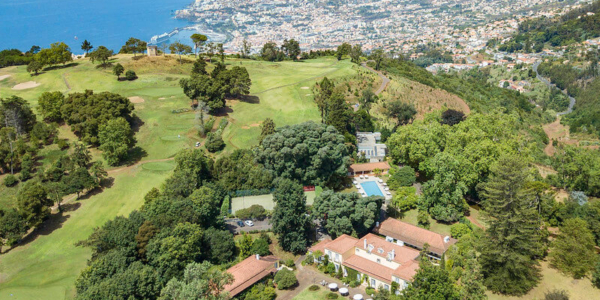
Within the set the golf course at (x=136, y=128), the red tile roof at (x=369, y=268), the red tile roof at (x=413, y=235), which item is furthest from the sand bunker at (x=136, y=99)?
the red tile roof at (x=369, y=268)

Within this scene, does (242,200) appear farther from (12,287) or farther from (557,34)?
(557,34)

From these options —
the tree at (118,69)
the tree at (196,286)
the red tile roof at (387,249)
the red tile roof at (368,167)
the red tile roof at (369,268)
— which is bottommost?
the red tile roof at (369,268)

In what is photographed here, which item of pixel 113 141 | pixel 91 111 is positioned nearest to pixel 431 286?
pixel 113 141

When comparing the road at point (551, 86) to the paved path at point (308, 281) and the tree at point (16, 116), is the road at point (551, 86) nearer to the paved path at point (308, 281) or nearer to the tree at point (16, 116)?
the paved path at point (308, 281)

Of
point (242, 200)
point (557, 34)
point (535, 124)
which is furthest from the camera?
point (557, 34)

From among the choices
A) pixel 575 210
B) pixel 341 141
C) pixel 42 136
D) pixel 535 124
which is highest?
pixel 42 136

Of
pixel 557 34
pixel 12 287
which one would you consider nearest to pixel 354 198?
pixel 12 287
